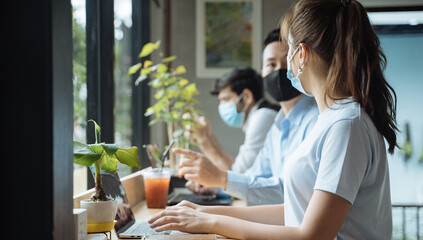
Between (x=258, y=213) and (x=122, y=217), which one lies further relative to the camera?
(x=258, y=213)

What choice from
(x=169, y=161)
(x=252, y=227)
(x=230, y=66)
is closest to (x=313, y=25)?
(x=252, y=227)

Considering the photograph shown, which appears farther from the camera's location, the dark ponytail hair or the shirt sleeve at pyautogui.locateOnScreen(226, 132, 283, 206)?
the shirt sleeve at pyautogui.locateOnScreen(226, 132, 283, 206)

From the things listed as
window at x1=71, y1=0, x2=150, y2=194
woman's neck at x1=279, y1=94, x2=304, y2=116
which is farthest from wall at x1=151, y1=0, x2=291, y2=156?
woman's neck at x1=279, y1=94, x2=304, y2=116

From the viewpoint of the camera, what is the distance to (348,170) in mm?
980

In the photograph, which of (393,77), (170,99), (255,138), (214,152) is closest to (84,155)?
(170,99)

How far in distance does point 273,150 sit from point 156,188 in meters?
0.60

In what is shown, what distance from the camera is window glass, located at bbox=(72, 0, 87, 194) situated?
1.59 meters

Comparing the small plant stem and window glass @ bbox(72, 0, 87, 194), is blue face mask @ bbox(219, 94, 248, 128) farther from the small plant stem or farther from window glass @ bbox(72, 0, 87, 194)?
the small plant stem

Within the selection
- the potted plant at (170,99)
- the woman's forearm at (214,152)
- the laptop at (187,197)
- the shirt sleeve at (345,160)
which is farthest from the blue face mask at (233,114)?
the shirt sleeve at (345,160)

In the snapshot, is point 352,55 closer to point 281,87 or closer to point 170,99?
point 281,87

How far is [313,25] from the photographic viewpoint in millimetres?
1130

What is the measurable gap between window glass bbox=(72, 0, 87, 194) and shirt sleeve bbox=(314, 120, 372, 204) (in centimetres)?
91

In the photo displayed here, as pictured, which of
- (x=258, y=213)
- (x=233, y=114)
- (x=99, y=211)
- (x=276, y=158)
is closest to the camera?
(x=99, y=211)
